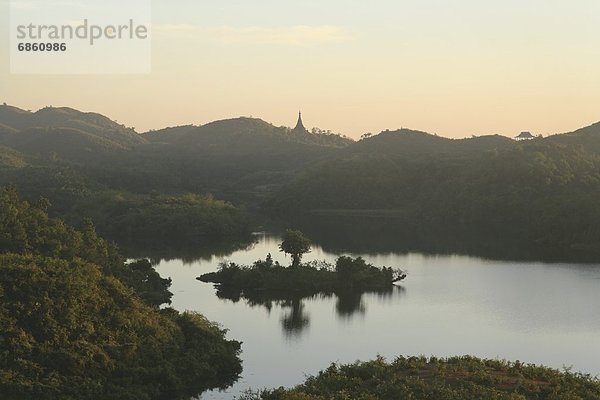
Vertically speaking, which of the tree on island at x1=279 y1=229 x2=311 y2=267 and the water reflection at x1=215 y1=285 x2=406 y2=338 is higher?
the tree on island at x1=279 y1=229 x2=311 y2=267

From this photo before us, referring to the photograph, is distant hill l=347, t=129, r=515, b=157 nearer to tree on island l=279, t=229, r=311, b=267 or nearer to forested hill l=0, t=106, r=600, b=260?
forested hill l=0, t=106, r=600, b=260

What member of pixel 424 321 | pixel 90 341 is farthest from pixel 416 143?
pixel 90 341

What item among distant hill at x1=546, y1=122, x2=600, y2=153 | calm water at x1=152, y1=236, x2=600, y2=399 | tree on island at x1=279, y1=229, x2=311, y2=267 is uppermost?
distant hill at x1=546, y1=122, x2=600, y2=153

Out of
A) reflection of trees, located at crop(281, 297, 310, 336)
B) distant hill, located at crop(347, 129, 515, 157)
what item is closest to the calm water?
reflection of trees, located at crop(281, 297, 310, 336)

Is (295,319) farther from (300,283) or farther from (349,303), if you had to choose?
(300,283)

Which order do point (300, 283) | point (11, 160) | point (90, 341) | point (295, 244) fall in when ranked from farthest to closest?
1. point (11, 160)
2. point (295, 244)
3. point (300, 283)
4. point (90, 341)

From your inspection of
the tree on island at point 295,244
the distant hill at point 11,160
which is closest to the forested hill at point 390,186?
the distant hill at point 11,160

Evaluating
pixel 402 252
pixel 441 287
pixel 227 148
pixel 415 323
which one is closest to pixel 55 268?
pixel 415 323
